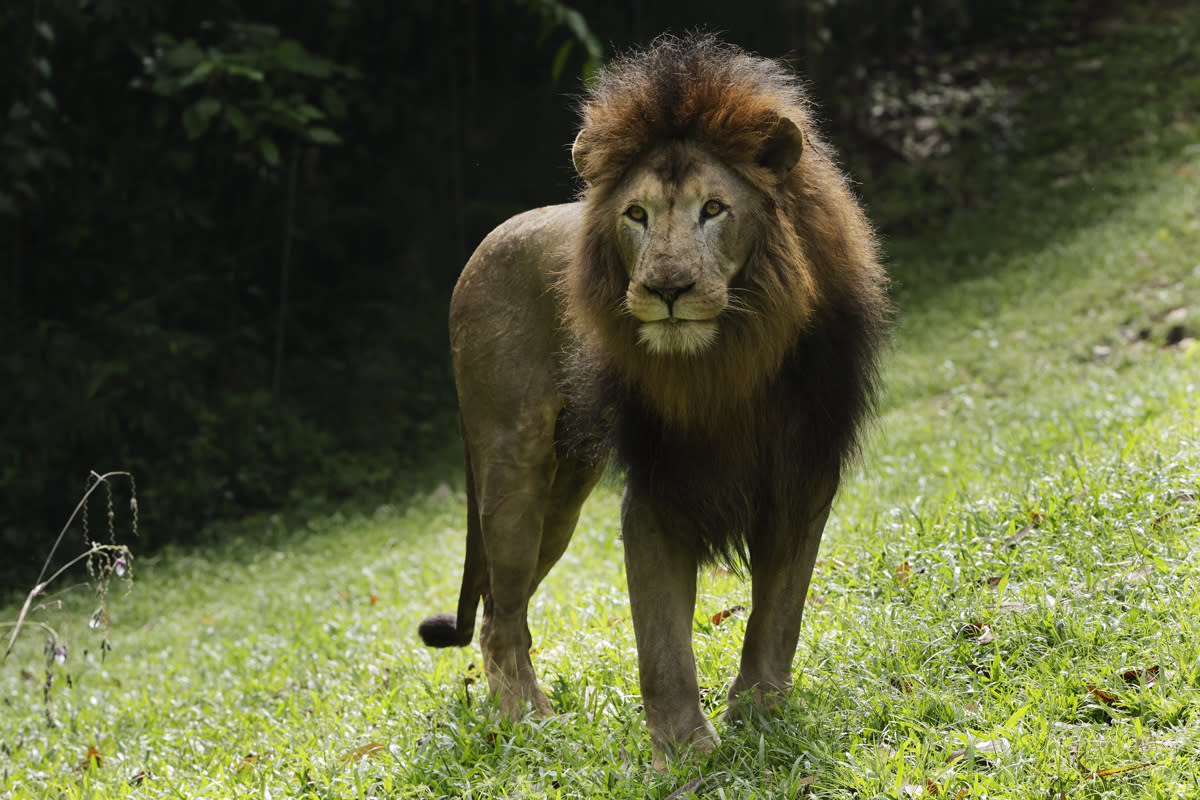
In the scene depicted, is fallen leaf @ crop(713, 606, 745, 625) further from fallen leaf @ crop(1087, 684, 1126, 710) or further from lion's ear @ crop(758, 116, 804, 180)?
lion's ear @ crop(758, 116, 804, 180)

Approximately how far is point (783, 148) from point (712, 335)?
550mm

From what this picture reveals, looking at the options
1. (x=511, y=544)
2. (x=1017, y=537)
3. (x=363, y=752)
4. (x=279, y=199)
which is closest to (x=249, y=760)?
(x=363, y=752)

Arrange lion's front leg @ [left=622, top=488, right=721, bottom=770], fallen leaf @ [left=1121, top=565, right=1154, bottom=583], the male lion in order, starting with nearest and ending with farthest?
the male lion, lion's front leg @ [left=622, top=488, right=721, bottom=770], fallen leaf @ [left=1121, top=565, right=1154, bottom=583]

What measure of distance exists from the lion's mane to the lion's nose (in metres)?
0.19

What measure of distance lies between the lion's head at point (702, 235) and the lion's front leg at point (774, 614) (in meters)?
0.46

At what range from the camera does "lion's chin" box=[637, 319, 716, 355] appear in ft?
9.92

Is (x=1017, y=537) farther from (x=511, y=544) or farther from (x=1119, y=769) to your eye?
(x=511, y=544)

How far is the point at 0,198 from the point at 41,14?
6.35 ft

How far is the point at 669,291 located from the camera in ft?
9.68

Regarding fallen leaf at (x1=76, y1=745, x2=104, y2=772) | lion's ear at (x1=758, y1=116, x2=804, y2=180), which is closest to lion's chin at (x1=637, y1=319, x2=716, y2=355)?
lion's ear at (x1=758, y1=116, x2=804, y2=180)

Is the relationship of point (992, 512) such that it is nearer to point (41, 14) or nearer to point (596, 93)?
point (596, 93)

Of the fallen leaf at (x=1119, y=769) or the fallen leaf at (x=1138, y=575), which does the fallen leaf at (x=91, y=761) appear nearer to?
the fallen leaf at (x=1119, y=769)

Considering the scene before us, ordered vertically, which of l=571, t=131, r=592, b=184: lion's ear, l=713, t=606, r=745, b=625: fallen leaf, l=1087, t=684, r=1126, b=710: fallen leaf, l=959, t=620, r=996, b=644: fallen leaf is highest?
l=571, t=131, r=592, b=184: lion's ear

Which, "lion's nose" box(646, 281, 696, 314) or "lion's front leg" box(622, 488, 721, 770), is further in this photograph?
"lion's front leg" box(622, 488, 721, 770)
